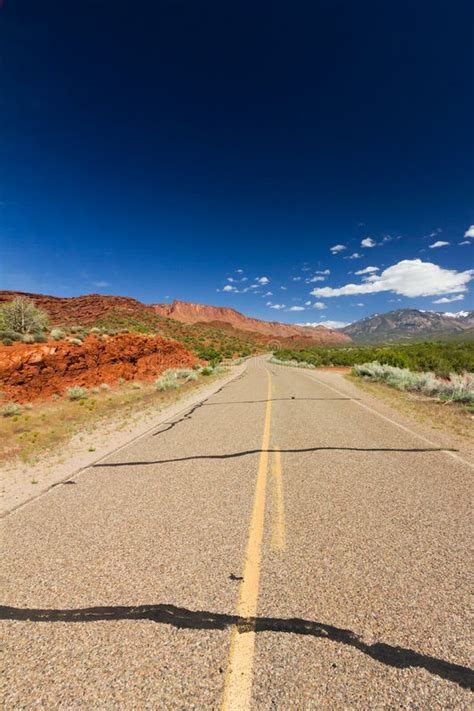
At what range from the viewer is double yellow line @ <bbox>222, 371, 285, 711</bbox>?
1.87m

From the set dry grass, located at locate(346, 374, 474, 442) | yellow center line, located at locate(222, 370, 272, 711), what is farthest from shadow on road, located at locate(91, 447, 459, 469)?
yellow center line, located at locate(222, 370, 272, 711)

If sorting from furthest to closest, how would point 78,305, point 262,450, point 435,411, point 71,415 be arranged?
point 78,305
point 71,415
point 435,411
point 262,450

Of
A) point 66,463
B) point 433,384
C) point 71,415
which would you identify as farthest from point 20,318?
point 433,384

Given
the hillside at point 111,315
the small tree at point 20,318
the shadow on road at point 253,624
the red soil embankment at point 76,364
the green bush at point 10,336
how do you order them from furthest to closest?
the hillside at point 111,315, the small tree at point 20,318, the green bush at point 10,336, the red soil embankment at point 76,364, the shadow on road at point 253,624

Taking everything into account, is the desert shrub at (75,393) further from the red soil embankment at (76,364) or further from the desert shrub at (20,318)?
the desert shrub at (20,318)

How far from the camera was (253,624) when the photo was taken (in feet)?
7.65

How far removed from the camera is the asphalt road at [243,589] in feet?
6.31

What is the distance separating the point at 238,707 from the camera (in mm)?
1783

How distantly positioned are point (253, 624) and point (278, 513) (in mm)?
1618

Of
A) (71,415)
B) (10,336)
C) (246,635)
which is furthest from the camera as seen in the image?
(10,336)

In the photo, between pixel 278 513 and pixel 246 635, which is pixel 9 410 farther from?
pixel 246 635

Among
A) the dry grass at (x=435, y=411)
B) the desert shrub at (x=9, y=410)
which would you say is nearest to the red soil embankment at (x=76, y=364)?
the desert shrub at (x=9, y=410)

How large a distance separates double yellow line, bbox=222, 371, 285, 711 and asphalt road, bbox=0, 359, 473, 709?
12 millimetres

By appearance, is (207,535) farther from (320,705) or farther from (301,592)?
(320,705)
